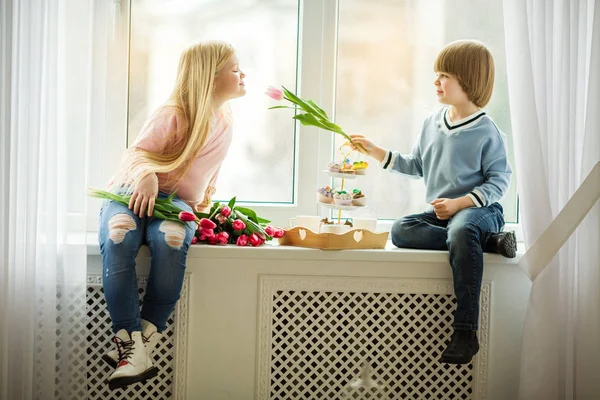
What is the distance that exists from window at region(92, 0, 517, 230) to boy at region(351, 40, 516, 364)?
22 cm

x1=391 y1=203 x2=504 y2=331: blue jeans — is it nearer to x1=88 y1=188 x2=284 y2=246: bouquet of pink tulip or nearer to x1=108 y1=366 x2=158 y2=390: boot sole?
x1=88 y1=188 x2=284 y2=246: bouquet of pink tulip

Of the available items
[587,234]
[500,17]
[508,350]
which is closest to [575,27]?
[500,17]

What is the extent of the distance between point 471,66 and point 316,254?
789mm

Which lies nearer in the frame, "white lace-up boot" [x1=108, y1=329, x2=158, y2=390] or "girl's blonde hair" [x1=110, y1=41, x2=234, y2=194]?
"white lace-up boot" [x1=108, y1=329, x2=158, y2=390]

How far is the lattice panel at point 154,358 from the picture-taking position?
2.04 metres

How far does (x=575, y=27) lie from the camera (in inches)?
79.9

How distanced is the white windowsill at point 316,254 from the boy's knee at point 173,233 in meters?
0.10

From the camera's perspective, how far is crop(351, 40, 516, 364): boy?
2080 mm

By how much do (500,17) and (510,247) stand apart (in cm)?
92

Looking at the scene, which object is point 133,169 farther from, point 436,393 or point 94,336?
point 436,393

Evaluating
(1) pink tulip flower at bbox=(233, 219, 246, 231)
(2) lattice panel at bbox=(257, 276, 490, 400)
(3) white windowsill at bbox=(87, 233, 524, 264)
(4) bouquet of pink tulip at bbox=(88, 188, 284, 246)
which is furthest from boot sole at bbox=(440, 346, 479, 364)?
(1) pink tulip flower at bbox=(233, 219, 246, 231)

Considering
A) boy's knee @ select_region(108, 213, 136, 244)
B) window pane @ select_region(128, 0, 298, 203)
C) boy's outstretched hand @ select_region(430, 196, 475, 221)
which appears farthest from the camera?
window pane @ select_region(128, 0, 298, 203)

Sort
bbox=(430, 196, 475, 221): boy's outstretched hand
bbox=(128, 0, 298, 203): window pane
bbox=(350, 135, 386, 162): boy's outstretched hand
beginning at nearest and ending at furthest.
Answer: bbox=(430, 196, 475, 221): boy's outstretched hand, bbox=(350, 135, 386, 162): boy's outstretched hand, bbox=(128, 0, 298, 203): window pane

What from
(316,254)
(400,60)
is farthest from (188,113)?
(400,60)
